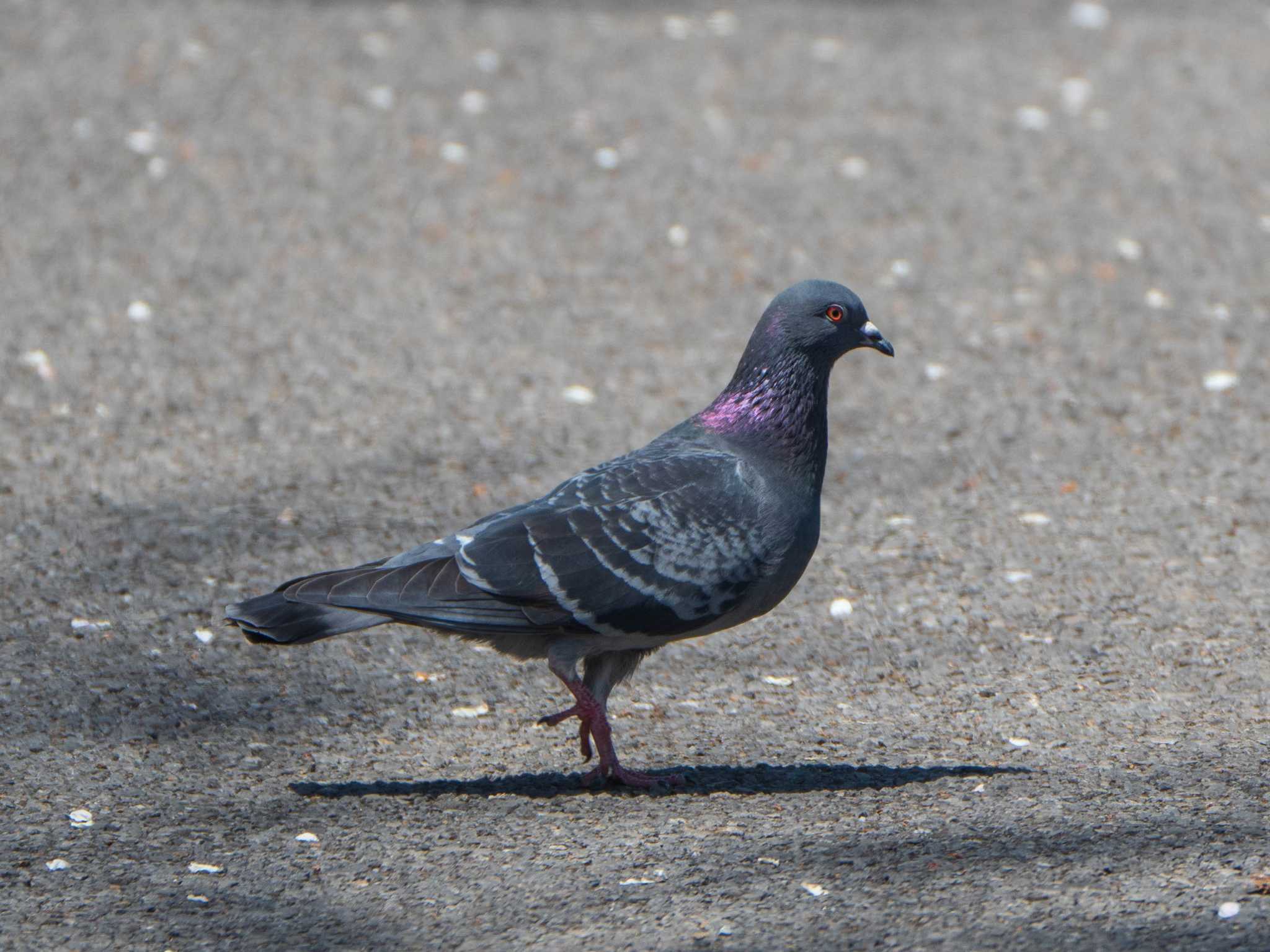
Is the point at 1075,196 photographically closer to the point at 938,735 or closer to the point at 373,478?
the point at 373,478

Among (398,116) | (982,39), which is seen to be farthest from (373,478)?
(982,39)

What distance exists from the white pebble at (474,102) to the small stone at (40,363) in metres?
3.46

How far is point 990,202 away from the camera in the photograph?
28.9ft

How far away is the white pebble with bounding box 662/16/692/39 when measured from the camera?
10914mm

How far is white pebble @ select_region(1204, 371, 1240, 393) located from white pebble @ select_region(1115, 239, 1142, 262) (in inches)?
51.0

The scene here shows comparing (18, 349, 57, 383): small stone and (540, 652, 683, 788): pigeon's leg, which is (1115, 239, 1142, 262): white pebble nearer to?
(540, 652, 683, 788): pigeon's leg

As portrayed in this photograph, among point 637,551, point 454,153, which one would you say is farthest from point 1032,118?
point 637,551

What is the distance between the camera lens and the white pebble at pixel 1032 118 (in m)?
9.74

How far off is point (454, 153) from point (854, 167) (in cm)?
233

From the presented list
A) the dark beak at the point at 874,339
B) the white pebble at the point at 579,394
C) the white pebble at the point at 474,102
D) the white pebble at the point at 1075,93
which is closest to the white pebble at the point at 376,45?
the white pebble at the point at 474,102

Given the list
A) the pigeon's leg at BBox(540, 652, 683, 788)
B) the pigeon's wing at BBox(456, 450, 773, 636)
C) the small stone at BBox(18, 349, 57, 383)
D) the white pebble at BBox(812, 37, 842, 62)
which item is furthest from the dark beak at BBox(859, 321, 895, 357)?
the white pebble at BBox(812, 37, 842, 62)

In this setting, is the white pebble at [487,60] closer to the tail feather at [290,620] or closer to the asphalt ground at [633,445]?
the asphalt ground at [633,445]

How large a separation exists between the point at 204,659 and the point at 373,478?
151cm

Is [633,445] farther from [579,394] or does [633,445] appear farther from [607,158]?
[607,158]
